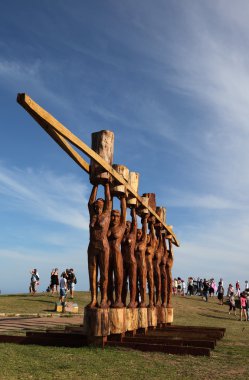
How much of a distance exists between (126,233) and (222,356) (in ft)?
10.9

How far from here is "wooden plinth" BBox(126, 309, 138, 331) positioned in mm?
9055

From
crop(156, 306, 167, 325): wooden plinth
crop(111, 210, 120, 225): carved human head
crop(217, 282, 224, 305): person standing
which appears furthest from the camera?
crop(217, 282, 224, 305): person standing

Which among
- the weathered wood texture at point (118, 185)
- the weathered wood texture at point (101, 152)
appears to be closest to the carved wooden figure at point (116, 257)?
the weathered wood texture at point (118, 185)

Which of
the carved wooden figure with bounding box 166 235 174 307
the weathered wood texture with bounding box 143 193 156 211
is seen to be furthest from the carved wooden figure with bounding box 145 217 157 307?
the carved wooden figure with bounding box 166 235 174 307

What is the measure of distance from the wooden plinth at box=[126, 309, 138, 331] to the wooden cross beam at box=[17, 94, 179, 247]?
2672mm

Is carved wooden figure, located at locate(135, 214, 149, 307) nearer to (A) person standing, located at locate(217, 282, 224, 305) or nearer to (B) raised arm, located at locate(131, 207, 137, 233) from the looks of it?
(B) raised arm, located at locate(131, 207, 137, 233)

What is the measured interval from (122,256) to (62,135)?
11.5ft

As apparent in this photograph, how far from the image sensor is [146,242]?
11312 mm

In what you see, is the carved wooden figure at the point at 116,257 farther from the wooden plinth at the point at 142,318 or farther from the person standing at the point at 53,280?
the person standing at the point at 53,280

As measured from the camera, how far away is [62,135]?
7.54 metres

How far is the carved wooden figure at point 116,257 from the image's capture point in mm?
8656

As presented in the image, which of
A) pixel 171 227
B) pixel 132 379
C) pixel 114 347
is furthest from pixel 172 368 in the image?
pixel 171 227

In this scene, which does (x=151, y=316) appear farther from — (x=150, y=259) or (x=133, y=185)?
(x=133, y=185)

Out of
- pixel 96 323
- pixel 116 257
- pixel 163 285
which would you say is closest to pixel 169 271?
pixel 163 285
